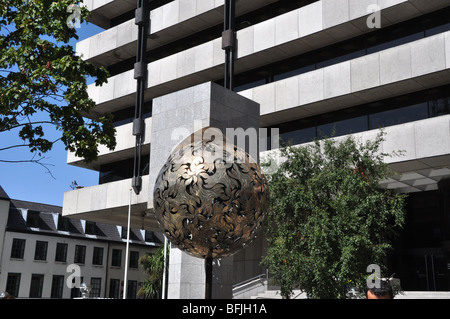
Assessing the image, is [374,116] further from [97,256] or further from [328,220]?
[97,256]

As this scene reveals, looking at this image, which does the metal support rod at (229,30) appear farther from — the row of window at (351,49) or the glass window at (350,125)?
the glass window at (350,125)

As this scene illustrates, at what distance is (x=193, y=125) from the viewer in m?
19.5

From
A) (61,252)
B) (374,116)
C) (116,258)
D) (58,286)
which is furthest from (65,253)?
(374,116)

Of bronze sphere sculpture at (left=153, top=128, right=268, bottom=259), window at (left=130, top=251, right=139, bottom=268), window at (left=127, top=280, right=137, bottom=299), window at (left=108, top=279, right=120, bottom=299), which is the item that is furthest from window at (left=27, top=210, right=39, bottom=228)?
bronze sphere sculpture at (left=153, top=128, right=268, bottom=259)

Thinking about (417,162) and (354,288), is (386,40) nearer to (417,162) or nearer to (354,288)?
(417,162)

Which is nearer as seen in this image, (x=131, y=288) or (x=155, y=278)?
(x=155, y=278)

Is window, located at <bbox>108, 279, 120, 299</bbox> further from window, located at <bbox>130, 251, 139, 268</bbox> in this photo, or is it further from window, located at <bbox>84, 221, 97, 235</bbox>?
window, located at <bbox>84, 221, 97, 235</bbox>

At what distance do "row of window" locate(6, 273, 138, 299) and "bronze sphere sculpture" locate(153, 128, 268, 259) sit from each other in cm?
5694

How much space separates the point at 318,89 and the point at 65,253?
45012 millimetres

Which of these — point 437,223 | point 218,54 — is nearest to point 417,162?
point 437,223

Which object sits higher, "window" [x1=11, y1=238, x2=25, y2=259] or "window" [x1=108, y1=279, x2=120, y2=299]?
"window" [x1=11, y1=238, x2=25, y2=259]

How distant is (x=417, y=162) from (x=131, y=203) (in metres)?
20.7

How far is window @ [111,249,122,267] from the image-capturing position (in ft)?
226

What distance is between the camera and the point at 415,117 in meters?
28.3
